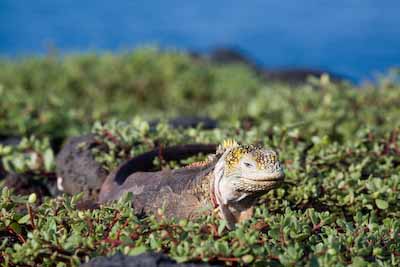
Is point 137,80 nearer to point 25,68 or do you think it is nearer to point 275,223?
point 25,68

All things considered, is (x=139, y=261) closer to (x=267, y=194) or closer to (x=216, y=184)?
(x=216, y=184)

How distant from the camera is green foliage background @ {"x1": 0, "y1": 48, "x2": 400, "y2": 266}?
315 cm

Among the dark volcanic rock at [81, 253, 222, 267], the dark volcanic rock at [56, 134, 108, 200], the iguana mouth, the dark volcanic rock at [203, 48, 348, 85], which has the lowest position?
the dark volcanic rock at [81, 253, 222, 267]

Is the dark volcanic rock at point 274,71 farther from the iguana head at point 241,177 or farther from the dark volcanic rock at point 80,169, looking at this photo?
the iguana head at point 241,177

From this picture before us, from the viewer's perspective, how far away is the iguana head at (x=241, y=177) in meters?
3.38

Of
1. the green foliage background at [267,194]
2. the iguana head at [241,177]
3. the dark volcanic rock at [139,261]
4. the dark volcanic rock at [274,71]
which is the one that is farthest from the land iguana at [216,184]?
the dark volcanic rock at [274,71]

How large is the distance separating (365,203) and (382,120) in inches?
121

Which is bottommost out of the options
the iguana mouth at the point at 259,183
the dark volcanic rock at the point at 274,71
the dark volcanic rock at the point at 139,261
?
the dark volcanic rock at the point at 139,261

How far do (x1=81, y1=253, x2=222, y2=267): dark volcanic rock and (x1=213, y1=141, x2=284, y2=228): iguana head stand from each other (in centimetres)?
55

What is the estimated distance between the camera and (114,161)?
4.90 metres

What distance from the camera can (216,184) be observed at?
3615 millimetres

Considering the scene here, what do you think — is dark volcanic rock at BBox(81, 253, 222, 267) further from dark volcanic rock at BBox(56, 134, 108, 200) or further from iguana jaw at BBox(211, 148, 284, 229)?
dark volcanic rock at BBox(56, 134, 108, 200)

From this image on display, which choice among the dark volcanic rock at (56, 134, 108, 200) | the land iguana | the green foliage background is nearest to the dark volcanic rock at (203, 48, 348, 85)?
the green foliage background

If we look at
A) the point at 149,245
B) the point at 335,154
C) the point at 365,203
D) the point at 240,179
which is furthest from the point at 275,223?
the point at 335,154
